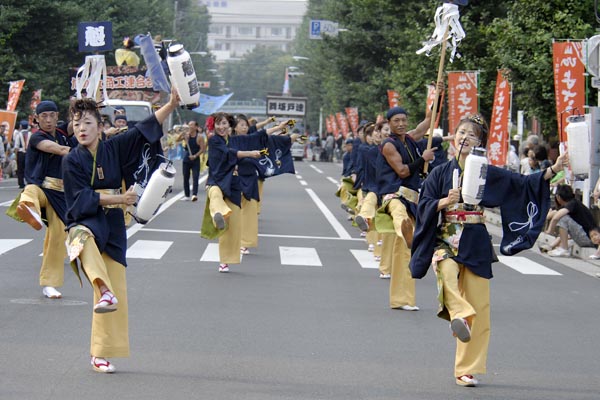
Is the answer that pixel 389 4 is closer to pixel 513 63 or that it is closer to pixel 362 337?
pixel 513 63

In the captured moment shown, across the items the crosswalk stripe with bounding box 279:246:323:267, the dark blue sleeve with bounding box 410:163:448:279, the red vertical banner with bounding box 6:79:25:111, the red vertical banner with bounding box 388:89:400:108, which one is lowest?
the crosswalk stripe with bounding box 279:246:323:267

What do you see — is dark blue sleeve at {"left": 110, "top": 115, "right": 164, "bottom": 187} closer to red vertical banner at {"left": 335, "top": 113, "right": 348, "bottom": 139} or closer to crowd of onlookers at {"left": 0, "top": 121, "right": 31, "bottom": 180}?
crowd of onlookers at {"left": 0, "top": 121, "right": 31, "bottom": 180}

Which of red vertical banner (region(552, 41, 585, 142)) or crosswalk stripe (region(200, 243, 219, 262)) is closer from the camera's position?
crosswalk stripe (region(200, 243, 219, 262))

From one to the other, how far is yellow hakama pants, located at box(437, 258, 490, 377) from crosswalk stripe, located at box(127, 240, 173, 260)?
7394mm

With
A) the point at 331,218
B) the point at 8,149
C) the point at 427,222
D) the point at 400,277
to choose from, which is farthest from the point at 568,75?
the point at 8,149

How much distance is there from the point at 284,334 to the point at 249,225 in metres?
6.53

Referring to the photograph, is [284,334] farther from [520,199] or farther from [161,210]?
[161,210]

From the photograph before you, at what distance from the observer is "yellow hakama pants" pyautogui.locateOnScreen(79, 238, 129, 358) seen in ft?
23.7

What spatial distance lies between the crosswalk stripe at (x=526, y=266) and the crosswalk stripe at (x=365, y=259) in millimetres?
1850

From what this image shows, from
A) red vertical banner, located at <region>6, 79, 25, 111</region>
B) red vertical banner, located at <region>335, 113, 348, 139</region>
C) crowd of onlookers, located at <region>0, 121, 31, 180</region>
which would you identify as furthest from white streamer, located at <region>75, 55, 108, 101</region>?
red vertical banner, located at <region>335, 113, 348, 139</region>

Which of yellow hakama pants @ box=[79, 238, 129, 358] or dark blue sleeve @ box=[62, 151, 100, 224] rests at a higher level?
dark blue sleeve @ box=[62, 151, 100, 224]

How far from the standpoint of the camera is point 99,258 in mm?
7289

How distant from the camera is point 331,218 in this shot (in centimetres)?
2273

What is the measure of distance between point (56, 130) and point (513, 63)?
11317 mm
